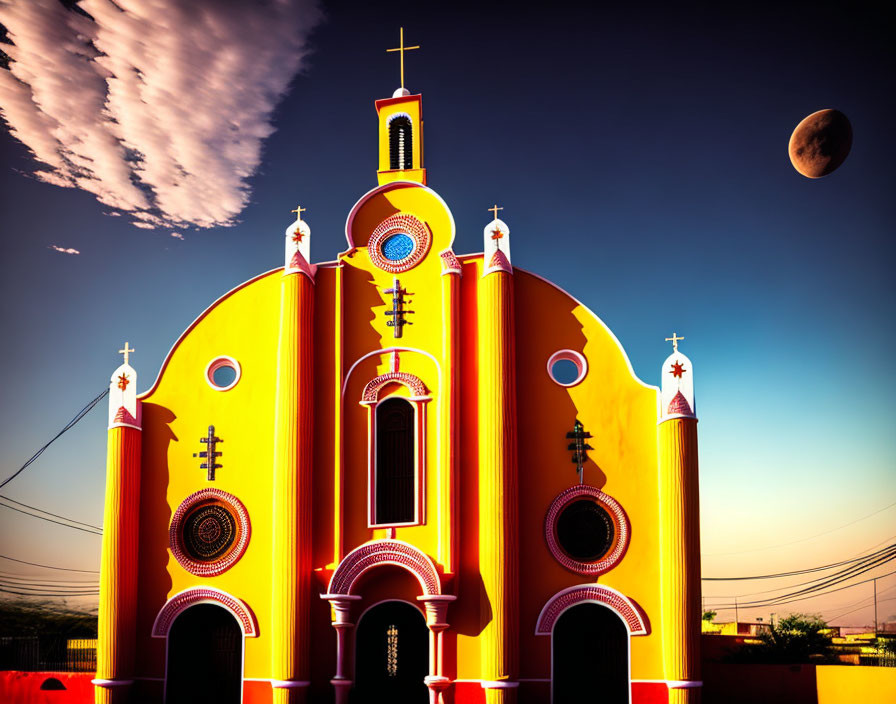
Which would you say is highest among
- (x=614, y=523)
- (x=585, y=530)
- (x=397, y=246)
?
(x=397, y=246)

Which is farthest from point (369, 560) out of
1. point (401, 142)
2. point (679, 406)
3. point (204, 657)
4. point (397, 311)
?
point (401, 142)

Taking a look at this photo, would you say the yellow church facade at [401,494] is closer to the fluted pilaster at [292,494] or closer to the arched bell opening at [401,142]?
the fluted pilaster at [292,494]

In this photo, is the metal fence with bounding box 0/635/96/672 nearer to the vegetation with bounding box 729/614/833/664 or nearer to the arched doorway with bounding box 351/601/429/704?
the arched doorway with bounding box 351/601/429/704

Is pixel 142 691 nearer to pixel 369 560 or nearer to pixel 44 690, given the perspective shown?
pixel 44 690

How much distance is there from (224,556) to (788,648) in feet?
40.2

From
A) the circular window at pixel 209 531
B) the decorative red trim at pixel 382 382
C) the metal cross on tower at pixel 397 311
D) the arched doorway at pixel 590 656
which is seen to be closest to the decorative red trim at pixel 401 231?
the metal cross on tower at pixel 397 311

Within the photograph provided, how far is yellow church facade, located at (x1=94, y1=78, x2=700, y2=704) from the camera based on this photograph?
1895 centimetres

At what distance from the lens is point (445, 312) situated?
20.7 meters

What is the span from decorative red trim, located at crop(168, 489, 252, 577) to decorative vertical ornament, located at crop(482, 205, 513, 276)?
25.2ft

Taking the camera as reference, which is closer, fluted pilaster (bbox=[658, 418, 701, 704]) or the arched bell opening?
fluted pilaster (bbox=[658, 418, 701, 704])

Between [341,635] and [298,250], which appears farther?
[298,250]

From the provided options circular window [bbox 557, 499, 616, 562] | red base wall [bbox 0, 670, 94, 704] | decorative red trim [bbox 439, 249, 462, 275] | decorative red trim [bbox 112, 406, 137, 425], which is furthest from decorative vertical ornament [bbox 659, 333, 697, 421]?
red base wall [bbox 0, 670, 94, 704]

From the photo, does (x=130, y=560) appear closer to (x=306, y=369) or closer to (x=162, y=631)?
(x=162, y=631)

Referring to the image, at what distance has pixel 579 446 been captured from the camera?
19.7m
